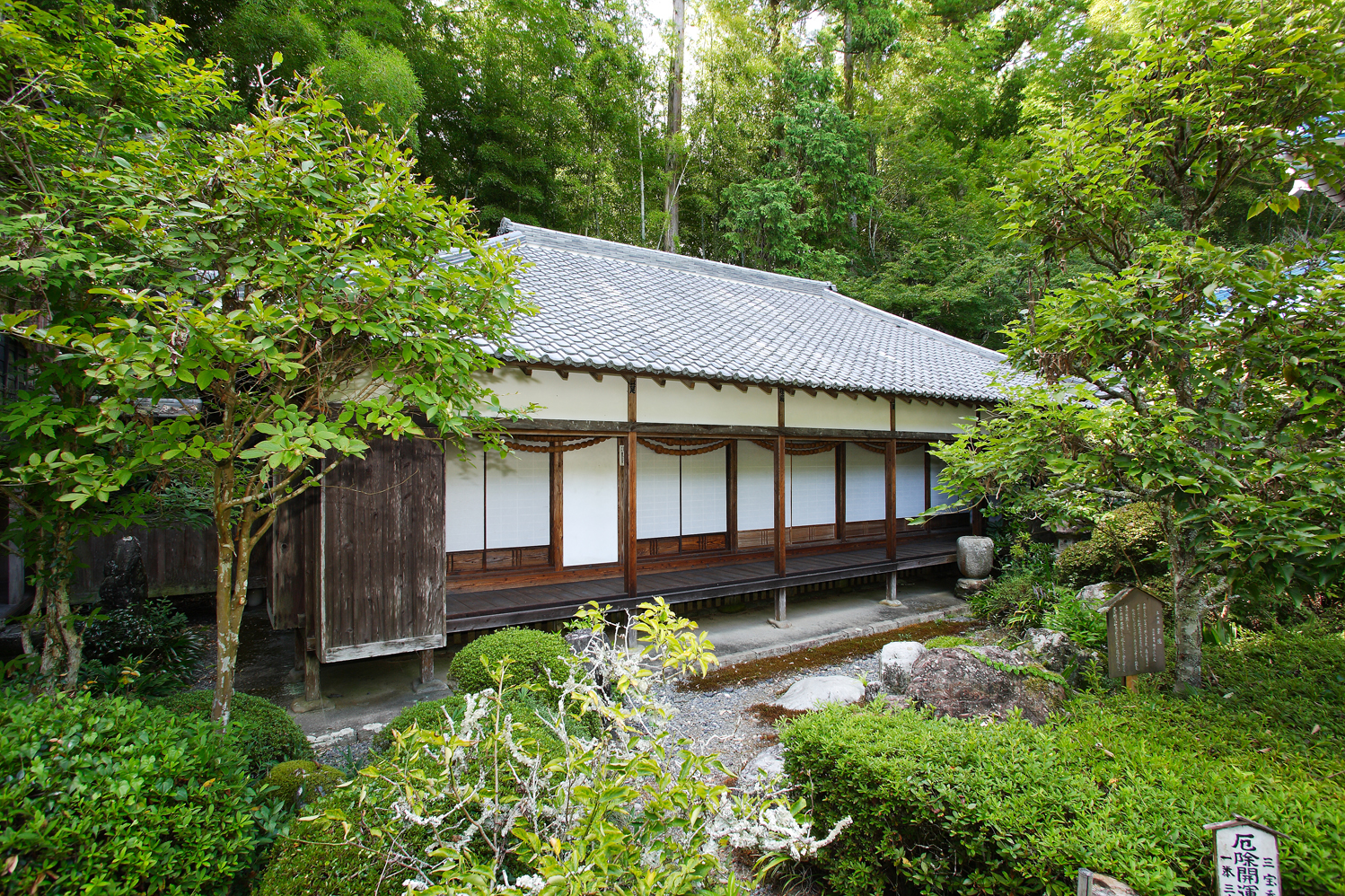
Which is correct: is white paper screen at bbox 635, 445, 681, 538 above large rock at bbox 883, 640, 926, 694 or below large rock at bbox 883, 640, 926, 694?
above

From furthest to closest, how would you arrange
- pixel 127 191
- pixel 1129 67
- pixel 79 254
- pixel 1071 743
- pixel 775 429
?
pixel 775 429
pixel 1129 67
pixel 1071 743
pixel 127 191
pixel 79 254

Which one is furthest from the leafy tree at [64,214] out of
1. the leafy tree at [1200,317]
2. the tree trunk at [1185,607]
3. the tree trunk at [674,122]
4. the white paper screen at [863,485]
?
the tree trunk at [674,122]

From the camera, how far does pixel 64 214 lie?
292 cm

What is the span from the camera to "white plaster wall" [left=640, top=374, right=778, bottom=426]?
7.66 metres

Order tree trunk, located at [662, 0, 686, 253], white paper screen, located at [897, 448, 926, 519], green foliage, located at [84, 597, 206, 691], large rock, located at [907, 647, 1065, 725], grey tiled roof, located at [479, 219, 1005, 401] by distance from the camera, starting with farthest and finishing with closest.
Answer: tree trunk, located at [662, 0, 686, 253] → white paper screen, located at [897, 448, 926, 519] → grey tiled roof, located at [479, 219, 1005, 401] → green foliage, located at [84, 597, 206, 691] → large rock, located at [907, 647, 1065, 725]

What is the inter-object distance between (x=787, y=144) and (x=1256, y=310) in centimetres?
2158

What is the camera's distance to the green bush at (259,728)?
3490mm

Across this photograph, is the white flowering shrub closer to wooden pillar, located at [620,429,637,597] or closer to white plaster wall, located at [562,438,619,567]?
wooden pillar, located at [620,429,637,597]

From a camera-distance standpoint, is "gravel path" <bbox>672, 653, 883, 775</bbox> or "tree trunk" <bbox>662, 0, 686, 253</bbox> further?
"tree trunk" <bbox>662, 0, 686, 253</bbox>

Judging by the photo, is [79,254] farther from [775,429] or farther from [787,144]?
[787,144]

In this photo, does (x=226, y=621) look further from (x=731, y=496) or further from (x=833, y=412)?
(x=833, y=412)

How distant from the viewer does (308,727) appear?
5332 mm

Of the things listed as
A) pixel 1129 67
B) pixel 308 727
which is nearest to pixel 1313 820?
pixel 1129 67

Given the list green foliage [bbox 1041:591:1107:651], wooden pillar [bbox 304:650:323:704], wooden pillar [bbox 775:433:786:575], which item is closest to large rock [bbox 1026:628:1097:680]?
green foliage [bbox 1041:591:1107:651]
